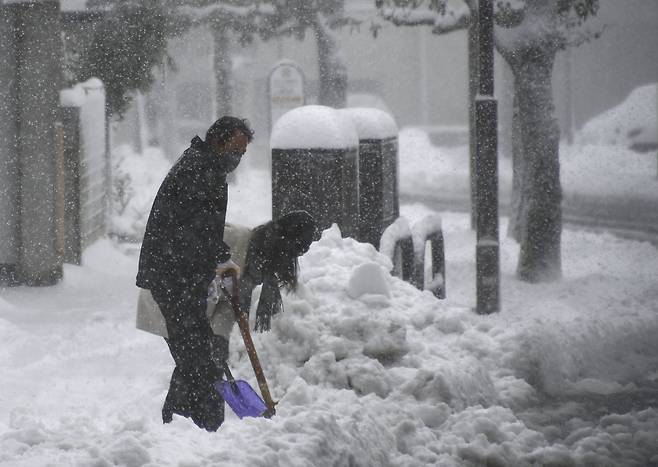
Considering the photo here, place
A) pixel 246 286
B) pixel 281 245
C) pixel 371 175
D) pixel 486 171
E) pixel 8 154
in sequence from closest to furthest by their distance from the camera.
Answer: pixel 281 245 → pixel 246 286 → pixel 486 171 → pixel 371 175 → pixel 8 154

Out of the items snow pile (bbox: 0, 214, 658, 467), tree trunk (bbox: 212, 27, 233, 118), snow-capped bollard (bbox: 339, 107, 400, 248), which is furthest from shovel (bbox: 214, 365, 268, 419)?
tree trunk (bbox: 212, 27, 233, 118)

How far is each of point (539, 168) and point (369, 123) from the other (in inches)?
110

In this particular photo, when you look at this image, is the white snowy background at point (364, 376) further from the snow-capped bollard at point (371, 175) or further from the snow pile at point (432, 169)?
the snow pile at point (432, 169)

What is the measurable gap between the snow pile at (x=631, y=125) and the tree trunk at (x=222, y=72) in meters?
11.9

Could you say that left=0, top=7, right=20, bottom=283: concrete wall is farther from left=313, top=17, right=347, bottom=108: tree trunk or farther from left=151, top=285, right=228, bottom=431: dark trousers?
left=313, top=17, right=347, bottom=108: tree trunk

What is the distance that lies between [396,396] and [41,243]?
5577 mm

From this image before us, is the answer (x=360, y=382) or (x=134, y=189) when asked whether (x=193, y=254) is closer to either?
(x=360, y=382)

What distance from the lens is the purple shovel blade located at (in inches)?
224

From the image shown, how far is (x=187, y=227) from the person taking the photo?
5.62 metres

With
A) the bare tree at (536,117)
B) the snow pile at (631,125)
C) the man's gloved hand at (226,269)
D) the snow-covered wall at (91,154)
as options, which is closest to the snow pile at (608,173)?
the snow pile at (631,125)

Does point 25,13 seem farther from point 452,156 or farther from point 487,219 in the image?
point 452,156

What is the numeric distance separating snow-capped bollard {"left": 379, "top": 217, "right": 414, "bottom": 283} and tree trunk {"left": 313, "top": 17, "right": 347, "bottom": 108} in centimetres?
1164

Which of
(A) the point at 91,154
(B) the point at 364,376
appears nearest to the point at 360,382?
(B) the point at 364,376

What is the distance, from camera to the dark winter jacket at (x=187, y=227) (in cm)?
562
